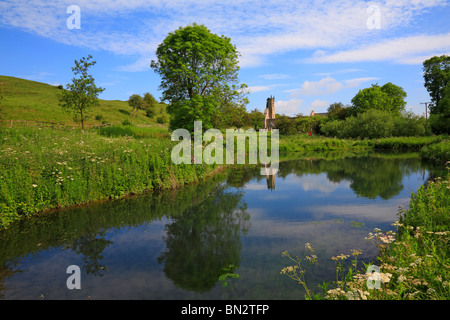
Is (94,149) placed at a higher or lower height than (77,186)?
higher

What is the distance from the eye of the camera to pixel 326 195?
51.0ft

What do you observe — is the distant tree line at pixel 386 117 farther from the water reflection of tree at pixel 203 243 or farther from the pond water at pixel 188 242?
the water reflection of tree at pixel 203 243

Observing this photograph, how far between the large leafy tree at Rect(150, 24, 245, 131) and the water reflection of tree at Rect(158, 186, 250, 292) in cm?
1281

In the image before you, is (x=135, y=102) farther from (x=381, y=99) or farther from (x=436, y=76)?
(x=436, y=76)

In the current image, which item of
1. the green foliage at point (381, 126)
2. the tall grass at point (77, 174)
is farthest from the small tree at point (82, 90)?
the green foliage at point (381, 126)

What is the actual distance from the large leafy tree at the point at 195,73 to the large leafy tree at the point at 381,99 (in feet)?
173

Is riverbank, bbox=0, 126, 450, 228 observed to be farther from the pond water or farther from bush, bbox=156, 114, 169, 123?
bush, bbox=156, 114, 169, 123

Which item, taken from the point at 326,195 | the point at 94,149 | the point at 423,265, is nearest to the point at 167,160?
the point at 94,149

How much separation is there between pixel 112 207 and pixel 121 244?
4095 millimetres

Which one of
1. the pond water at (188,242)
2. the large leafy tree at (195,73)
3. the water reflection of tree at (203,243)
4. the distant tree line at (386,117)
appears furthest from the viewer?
the distant tree line at (386,117)

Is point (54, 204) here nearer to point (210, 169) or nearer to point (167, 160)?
point (167, 160)

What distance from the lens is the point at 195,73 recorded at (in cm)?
2527

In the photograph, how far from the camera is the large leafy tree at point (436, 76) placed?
2266 inches

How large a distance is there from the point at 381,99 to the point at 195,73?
60043 millimetres
